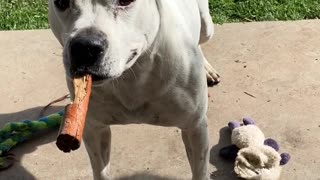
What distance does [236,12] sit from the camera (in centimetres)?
496

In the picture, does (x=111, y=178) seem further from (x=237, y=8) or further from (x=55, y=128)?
(x=237, y=8)

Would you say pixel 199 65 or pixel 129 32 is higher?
pixel 129 32

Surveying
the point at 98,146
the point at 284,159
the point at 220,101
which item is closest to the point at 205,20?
the point at 220,101

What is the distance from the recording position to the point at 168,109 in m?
2.81

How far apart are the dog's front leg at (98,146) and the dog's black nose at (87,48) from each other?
0.73 m

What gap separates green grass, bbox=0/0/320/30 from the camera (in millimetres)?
4871

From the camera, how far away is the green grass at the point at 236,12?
192 inches

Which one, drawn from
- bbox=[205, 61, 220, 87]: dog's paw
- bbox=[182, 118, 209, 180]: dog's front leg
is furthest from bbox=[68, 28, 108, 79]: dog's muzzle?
bbox=[205, 61, 220, 87]: dog's paw

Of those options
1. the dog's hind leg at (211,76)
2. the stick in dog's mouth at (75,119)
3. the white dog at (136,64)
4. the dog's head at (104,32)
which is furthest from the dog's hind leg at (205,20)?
the stick in dog's mouth at (75,119)

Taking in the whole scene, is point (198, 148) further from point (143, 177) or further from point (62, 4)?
point (62, 4)

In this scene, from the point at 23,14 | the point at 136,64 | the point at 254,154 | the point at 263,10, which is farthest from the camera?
the point at 23,14

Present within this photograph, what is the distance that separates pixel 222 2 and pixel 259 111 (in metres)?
1.50

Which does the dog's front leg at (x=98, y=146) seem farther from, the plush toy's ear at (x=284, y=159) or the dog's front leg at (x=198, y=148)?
the plush toy's ear at (x=284, y=159)

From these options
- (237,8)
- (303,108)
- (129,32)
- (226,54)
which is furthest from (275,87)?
(129,32)
